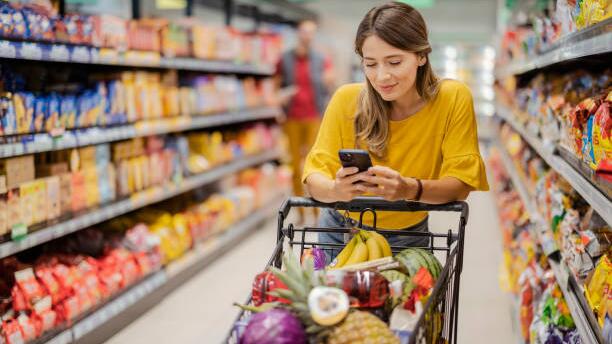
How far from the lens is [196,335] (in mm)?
3459

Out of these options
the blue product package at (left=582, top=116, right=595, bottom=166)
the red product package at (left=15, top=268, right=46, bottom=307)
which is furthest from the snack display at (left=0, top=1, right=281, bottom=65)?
the blue product package at (left=582, top=116, right=595, bottom=166)

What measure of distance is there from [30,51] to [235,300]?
6.29ft

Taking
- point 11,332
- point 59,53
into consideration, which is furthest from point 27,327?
point 59,53

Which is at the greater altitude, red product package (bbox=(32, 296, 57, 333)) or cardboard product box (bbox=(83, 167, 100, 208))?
cardboard product box (bbox=(83, 167, 100, 208))

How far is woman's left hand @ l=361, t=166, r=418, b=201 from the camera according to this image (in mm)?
1617

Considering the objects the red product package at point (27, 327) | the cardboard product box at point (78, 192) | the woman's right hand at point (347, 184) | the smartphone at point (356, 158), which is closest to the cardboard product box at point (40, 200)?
the cardboard product box at point (78, 192)

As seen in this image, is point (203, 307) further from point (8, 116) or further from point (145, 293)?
point (8, 116)

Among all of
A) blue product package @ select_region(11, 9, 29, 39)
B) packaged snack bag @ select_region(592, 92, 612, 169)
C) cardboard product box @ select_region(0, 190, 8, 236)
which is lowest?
cardboard product box @ select_region(0, 190, 8, 236)

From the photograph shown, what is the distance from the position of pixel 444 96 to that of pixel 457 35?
530 inches

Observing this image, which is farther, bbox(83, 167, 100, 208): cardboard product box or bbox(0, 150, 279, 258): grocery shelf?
bbox(83, 167, 100, 208): cardboard product box

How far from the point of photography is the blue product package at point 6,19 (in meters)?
2.63

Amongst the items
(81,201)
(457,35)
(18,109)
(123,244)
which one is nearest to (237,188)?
(123,244)

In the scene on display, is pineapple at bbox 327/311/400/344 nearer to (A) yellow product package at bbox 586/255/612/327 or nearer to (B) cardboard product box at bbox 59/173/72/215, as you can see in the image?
(A) yellow product package at bbox 586/255/612/327

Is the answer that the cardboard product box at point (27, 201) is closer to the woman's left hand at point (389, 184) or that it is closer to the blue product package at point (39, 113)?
the blue product package at point (39, 113)
